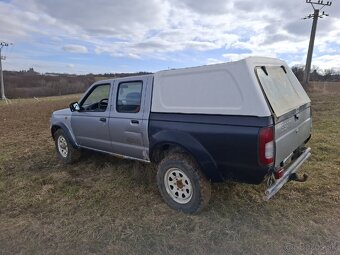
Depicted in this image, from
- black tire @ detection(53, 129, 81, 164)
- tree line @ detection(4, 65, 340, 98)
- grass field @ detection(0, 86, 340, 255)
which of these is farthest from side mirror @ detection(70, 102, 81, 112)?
tree line @ detection(4, 65, 340, 98)

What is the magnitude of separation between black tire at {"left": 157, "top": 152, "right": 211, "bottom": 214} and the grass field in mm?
137

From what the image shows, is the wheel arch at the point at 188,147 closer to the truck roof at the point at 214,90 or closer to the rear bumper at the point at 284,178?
the truck roof at the point at 214,90

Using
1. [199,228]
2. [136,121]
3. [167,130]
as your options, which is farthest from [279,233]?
[136,121]

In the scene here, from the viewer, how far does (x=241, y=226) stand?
11.1 ft

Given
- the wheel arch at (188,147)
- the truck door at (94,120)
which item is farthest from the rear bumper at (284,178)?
the truck door at (94,120)

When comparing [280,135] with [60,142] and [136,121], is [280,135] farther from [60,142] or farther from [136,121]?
[60,142]

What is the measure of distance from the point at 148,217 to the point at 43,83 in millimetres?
68557

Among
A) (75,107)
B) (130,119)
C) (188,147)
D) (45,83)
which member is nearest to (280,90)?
(188,147)

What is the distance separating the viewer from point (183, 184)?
3.81 meters

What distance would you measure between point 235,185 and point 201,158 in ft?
4.15

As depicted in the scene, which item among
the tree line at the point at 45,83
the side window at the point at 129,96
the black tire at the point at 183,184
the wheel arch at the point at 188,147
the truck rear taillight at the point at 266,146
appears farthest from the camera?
the tree line at the point at 45,83

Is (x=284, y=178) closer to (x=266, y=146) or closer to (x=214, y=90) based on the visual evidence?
(x=266, y=146)

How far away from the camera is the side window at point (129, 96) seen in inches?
170

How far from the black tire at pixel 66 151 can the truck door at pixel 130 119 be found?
4.52ft
